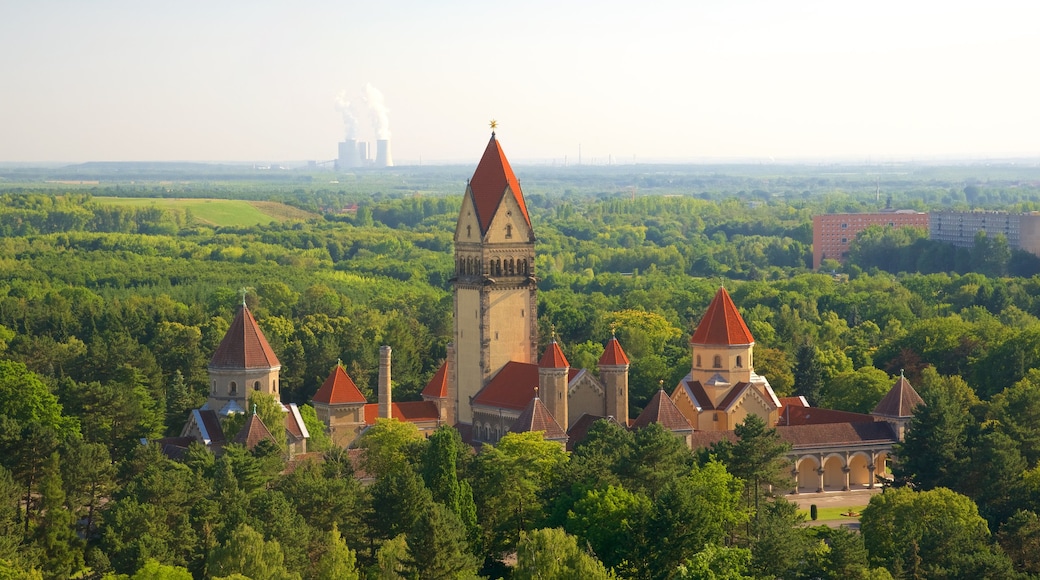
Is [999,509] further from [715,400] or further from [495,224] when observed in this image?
[495,224]

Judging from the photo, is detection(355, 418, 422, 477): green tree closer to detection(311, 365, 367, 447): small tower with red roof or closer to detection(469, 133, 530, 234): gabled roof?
detection(311, 365, 367, 447): small tower with red roof

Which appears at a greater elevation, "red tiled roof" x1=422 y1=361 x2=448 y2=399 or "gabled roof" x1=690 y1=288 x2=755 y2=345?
"gabled roof" x1=690 y1=288 x2=755 y2=345

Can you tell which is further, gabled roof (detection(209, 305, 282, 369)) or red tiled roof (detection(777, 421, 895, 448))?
red tiled roof (detection(777, 421, 895, 448))

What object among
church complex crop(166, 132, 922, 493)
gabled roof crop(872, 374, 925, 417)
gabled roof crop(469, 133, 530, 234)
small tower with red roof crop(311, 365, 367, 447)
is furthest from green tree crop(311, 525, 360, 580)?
gabled roof crop(872, 374, 925, 417)

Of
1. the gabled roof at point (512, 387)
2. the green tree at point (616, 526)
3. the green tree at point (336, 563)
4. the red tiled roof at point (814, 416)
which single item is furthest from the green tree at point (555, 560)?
the red tiled roof at point (814, 416)

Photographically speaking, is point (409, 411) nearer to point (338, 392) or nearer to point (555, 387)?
point (338, 392)

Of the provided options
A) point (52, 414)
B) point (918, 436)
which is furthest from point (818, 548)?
point (52, 414)

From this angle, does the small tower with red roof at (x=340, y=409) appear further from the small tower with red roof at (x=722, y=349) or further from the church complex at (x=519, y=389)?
the small tower with red roof at (x=722, y=349)

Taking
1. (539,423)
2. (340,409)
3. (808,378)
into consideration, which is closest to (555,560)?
(539,423)
